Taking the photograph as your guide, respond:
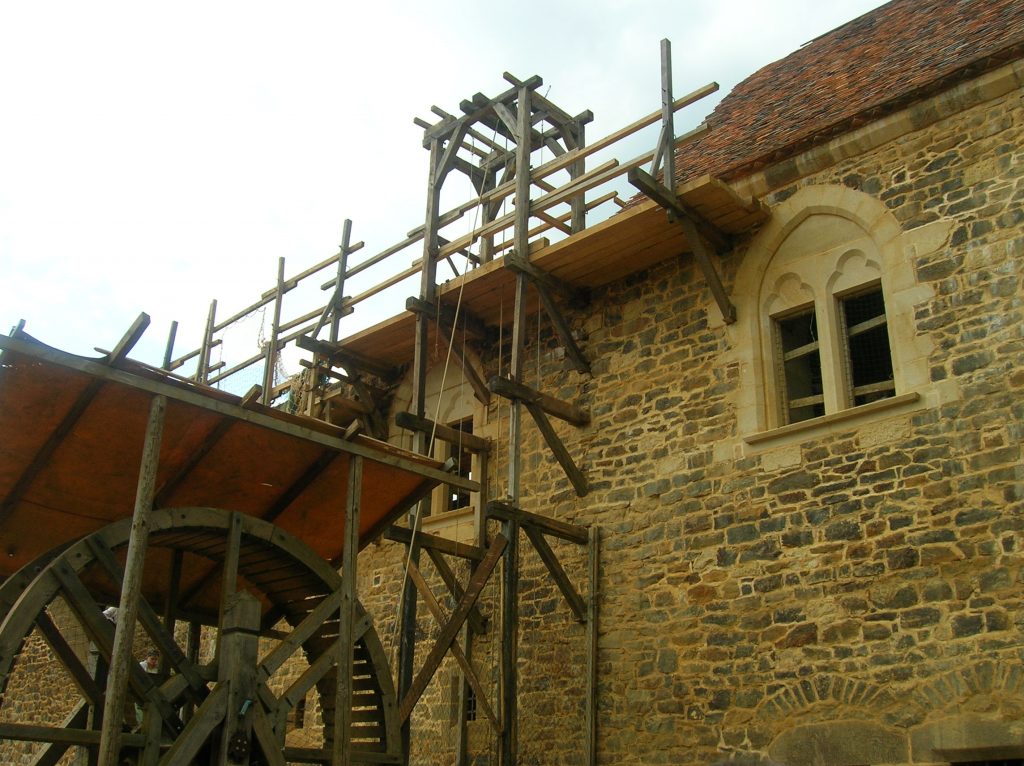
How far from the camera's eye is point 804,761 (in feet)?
26.7

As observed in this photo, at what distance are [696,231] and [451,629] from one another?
13.2 feet

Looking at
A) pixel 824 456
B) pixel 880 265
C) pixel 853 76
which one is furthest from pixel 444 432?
pixel 853 76

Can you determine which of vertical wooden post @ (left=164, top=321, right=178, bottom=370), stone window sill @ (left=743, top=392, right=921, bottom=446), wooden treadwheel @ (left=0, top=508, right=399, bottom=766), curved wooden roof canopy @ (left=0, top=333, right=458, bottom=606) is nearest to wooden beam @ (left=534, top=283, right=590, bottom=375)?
stone window sill @ (left=743, top=392, right=921, bottom=446)

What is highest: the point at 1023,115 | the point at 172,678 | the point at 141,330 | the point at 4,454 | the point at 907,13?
the point at 907,13

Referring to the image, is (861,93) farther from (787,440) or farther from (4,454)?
(4,454)

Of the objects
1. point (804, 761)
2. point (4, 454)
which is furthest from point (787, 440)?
point (4, 454)

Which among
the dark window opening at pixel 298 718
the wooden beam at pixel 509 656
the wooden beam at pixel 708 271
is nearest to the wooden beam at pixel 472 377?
the wooden beam at pixel 509 656

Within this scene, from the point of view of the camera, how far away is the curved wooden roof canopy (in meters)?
6.84

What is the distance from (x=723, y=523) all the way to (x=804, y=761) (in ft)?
6.66

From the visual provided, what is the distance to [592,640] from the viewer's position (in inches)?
388

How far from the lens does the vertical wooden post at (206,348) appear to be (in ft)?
54.7

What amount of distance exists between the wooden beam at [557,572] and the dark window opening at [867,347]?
2.84m

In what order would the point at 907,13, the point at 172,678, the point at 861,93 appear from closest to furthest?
1. the point at 172,678
2. the point at 861,93
3. the point at 907,13

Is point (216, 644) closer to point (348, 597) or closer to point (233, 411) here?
point (348, 597)
